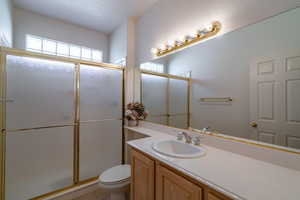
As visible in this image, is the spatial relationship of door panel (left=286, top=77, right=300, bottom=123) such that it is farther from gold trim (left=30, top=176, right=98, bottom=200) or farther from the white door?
gold trim (left=30, top=176, right=98, bottom=200)

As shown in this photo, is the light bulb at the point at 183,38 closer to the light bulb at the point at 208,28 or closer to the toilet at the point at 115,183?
the light bulb at the point at 208,28

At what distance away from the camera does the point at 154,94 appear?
2.03 meters

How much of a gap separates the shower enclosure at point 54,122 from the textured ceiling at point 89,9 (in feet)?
2.88

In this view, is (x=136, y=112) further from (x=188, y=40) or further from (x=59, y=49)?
(x=59, y=49)

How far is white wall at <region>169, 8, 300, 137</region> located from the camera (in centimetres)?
91

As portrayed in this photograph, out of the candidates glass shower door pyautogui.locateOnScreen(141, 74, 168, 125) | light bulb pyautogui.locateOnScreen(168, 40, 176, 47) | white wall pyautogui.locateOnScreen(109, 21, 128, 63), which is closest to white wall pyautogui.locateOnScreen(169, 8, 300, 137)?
light bulb pyautogui.locateOnScreen(168, 40, 176, 47)

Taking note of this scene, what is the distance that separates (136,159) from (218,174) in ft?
2.41

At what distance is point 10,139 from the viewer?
56.0 inches

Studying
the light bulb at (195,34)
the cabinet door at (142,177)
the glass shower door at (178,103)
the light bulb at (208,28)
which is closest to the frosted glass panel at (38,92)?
the cabinet door at (142,177)

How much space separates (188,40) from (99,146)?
188 centimetres

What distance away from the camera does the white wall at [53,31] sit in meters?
2.07

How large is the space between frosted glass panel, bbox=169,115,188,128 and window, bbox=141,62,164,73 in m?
0.68

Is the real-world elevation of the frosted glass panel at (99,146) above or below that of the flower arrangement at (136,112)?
below

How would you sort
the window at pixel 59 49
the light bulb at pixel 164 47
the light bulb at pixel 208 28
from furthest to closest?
the window at pixel 59 49 < the light bulb at pixel 164 47 < the light bulb at pixel 208 28
